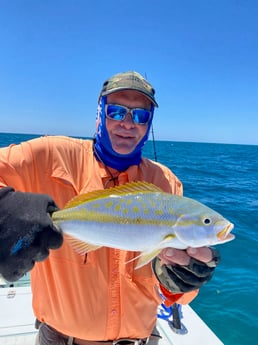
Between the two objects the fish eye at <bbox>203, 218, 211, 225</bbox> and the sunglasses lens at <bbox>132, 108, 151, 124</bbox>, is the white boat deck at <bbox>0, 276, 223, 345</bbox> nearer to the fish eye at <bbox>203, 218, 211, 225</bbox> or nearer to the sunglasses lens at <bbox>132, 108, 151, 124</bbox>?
the fish eye at <bbox>203, 218, 211, 225</bbox>

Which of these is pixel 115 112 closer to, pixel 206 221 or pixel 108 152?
pixel 108 152

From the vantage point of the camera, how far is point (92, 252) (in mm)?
2229

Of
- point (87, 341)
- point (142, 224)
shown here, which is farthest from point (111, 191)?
point (87, 341)

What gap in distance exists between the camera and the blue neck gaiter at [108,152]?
8.41ft

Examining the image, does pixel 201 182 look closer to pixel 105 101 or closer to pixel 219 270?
pixel 219 270

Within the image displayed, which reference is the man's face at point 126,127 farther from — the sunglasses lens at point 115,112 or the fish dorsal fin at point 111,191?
the fish dorsal fin at point 111,191

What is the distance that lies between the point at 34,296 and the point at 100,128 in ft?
5.08

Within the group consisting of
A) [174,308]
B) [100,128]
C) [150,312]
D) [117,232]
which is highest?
[100,128]

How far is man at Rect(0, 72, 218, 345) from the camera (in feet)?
6.02

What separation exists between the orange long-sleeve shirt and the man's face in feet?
1.09

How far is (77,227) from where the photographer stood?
71.7 inches

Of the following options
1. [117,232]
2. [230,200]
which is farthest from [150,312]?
[230,200]

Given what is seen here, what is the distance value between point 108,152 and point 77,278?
Result: 3.46 ft

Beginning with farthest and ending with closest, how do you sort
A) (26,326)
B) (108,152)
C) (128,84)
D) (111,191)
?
(26,326) < (108,152) < (128,84) < (111,191)
